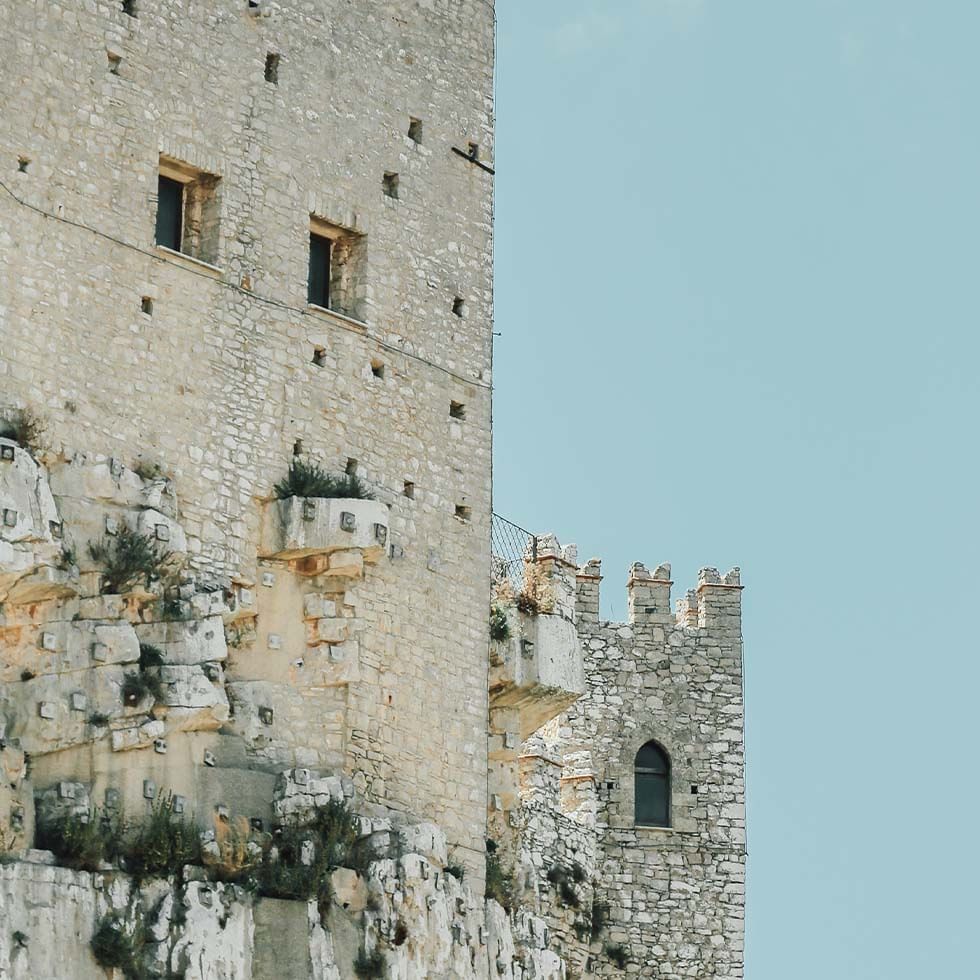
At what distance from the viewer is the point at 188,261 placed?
29906 mm

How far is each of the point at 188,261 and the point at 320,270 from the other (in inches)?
87.0

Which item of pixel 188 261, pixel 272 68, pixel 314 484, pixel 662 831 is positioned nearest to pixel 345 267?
pixel 272 68

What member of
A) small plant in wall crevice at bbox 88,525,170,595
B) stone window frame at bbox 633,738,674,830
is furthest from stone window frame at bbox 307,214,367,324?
stone window frame at bbox 633,738,674,830

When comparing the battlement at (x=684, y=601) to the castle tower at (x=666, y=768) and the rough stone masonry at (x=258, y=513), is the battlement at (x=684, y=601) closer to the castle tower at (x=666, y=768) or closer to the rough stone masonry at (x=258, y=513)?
the castle tower at (x=666, y=768)

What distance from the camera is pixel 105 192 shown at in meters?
29.3

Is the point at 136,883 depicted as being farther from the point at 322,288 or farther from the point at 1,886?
the point at 322,288

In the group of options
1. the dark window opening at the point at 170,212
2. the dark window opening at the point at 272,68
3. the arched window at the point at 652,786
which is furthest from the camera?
the arched window at the point at 652,786

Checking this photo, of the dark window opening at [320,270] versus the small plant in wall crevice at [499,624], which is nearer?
the dark window opening at [320,270]

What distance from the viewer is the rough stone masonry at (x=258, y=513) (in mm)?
27344

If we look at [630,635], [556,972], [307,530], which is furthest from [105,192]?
[630,635]

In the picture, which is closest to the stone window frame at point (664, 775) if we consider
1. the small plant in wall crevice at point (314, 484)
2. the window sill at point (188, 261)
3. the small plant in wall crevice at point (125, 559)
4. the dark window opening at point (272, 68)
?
the small plant in wall crevice at point (314, 484)

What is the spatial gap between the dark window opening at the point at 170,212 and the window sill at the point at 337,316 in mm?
1562

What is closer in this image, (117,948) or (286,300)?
(117,948)

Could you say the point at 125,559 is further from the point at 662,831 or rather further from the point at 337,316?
the point at 662,831
